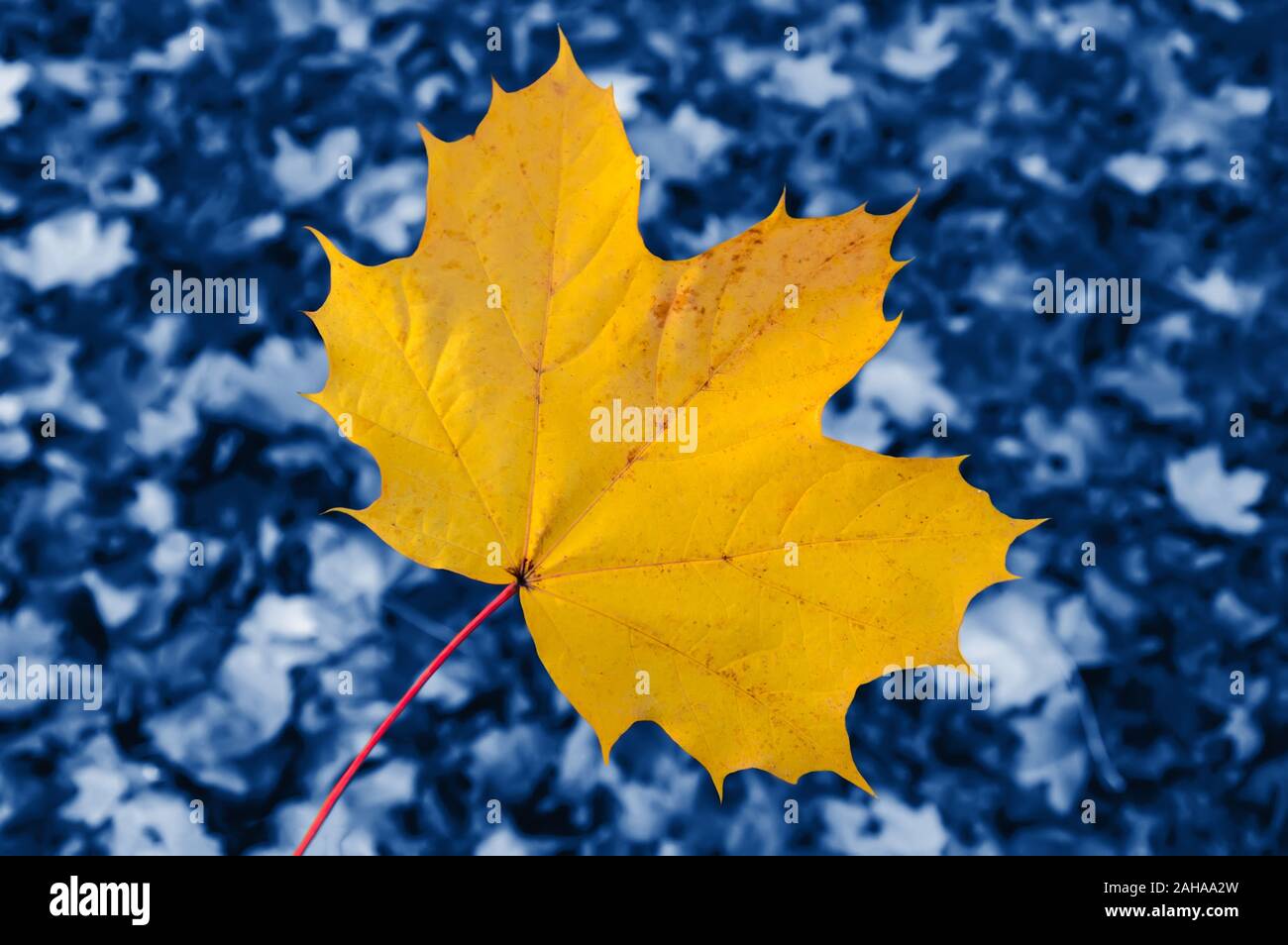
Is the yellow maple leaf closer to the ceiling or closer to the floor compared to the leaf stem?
closer to the ceiling

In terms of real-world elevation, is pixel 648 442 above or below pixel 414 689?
above

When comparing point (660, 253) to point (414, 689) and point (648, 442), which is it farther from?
point (414, 689)

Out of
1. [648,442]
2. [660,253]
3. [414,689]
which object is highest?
[660,253]

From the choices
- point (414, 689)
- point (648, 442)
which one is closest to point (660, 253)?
point (648, 442)

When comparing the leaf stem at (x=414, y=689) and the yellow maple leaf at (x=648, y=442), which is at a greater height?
the yellow maple leaf at (x=648, y=442)
